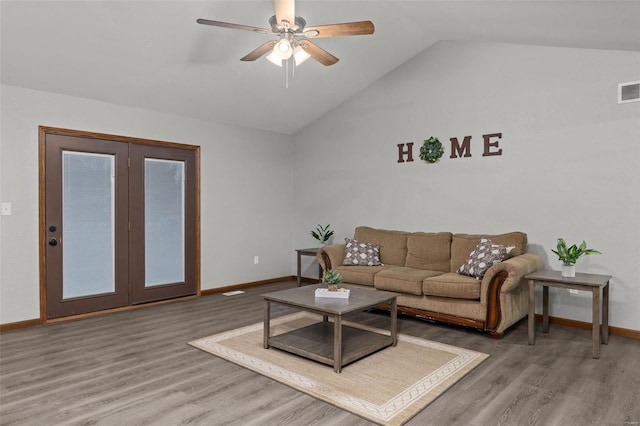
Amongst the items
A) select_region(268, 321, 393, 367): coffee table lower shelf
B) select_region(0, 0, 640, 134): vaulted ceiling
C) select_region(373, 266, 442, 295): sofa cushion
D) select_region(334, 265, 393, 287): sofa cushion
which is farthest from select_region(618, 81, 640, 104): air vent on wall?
select_region(268, 321, 393, 367): coffee table lower shelf

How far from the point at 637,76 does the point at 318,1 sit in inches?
126

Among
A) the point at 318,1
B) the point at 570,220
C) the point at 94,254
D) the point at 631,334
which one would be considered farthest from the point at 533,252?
the point at 94,254

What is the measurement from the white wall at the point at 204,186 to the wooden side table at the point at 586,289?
13.5 feet

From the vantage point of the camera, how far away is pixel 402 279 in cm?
462

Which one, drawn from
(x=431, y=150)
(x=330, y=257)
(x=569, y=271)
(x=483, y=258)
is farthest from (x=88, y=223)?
(x=569, y=271)

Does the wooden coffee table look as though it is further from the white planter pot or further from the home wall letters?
the home wall letters

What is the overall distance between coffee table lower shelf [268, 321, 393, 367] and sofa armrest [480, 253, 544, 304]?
3.59ft

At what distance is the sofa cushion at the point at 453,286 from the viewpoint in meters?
4.13

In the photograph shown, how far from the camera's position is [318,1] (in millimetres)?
4012

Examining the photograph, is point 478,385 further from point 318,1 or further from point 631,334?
point 318,1

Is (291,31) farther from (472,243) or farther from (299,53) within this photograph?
(472,243)

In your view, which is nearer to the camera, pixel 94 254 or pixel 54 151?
pixel 54 151

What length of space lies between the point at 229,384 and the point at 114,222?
301cm

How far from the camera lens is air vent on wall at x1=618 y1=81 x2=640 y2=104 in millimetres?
4070
